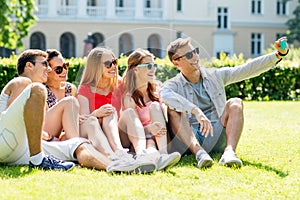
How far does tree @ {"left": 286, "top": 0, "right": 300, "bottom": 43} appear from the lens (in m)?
39.1

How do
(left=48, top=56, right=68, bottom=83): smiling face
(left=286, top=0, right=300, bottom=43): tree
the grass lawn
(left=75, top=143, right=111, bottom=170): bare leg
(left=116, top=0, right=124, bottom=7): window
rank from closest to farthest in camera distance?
the grass lawn < (left=75, top=143, right=111, bottom=170): bare leg < (left=48, top=56, right=68, bottom=83): smiling face < (left=286, top=0, right=300, bottom=43): tree < (left=116, top=0, right=124, bottom=7): window

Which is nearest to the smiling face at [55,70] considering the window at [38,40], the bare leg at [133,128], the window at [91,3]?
the bare leg at [133,128]

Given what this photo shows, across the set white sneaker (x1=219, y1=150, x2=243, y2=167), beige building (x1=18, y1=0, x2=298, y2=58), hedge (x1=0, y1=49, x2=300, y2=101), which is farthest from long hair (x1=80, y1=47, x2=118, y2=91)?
beige building (x1=18, y1=0, x2=298, y2=58)

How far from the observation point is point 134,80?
531 centimetres

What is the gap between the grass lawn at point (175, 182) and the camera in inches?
163

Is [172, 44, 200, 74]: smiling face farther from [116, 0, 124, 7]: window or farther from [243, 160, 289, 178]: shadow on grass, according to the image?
[116, 0, 124, 7]: window

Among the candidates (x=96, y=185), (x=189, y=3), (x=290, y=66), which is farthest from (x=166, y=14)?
(x=96, y=185)

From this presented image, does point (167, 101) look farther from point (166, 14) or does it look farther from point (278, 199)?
point (166, 14)

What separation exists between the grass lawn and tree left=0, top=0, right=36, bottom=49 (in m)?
18.2

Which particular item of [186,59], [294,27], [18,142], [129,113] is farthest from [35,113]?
[294,27]

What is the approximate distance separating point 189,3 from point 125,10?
13.8 feet

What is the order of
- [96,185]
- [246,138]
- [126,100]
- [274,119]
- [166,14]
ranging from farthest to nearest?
1. [166,14]
2. [274,119]
3. [246,138]
4. [126,100]
5. [96,185]

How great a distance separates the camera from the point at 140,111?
17.6 ft

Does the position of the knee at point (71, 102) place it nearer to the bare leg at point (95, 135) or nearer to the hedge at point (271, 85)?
the bare leg at point (95, 135)
